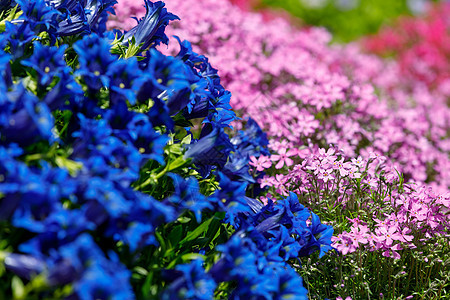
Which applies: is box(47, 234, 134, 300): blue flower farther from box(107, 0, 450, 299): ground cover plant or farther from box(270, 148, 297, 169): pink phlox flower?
box(270, 148, 297, 169): pink phlox flower

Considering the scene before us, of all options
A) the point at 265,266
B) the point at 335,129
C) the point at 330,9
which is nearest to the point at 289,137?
the point at 335,129

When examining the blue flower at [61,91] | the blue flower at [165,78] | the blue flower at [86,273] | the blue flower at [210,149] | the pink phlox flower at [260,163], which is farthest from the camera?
the pink phlox flower at [260,163]

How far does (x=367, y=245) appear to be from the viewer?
8.75ft

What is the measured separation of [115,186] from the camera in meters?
1.70

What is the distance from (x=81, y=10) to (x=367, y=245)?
2.18 m

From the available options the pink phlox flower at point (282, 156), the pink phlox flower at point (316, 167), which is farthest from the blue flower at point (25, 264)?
the pink phlox flower at point (282, 156)

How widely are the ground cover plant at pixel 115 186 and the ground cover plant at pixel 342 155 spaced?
18.2 inches

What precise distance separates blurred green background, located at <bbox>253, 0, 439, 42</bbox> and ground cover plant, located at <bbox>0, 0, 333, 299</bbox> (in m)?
12.3

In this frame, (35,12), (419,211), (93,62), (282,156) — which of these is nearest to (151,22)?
(35,12)

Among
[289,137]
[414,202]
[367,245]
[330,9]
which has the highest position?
[414,202]

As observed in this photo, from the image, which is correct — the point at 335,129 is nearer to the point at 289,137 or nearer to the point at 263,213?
the point at 289,137

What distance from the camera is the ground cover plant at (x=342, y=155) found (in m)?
2.71

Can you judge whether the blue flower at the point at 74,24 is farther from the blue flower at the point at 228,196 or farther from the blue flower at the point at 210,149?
the blue flower at the point at 228,196

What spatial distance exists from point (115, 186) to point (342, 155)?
6.41 ft
